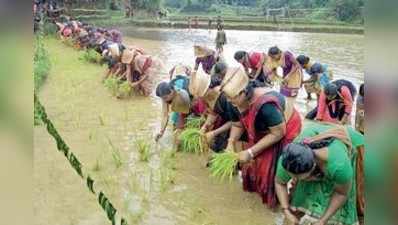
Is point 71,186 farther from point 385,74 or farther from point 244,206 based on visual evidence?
point 385,74

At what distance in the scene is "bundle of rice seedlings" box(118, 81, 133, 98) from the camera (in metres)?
5.47

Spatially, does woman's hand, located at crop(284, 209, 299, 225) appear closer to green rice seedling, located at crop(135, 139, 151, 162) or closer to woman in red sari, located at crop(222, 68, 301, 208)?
woman in red sari, located at crop(222, 68, 301, 208)

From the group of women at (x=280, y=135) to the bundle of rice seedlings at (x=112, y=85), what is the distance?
5.08ft

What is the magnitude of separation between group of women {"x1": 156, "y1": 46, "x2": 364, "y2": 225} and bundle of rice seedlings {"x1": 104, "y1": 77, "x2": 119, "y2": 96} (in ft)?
6.39

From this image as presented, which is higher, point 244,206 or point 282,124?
point 282,124

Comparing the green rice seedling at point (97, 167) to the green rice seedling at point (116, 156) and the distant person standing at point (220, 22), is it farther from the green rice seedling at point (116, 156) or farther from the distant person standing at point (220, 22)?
the distant person standing at point (220, 22)

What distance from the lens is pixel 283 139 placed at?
248 centimetres

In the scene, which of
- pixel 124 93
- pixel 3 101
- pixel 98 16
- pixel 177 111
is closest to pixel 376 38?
pixel 3 101

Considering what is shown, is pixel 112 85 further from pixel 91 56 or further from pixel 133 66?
pixel 91 56

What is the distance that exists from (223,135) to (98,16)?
6154mm

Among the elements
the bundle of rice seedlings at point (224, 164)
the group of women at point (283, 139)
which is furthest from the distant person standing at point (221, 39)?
the bundle of rice seedlings at point (224, 164)

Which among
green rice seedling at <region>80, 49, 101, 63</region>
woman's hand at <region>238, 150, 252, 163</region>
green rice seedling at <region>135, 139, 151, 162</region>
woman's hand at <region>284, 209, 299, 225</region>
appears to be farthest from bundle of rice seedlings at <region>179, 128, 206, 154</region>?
green rice seedling at <region>80, 49, 101, 63</region>

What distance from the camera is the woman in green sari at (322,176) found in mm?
1831

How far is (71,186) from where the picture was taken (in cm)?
295
